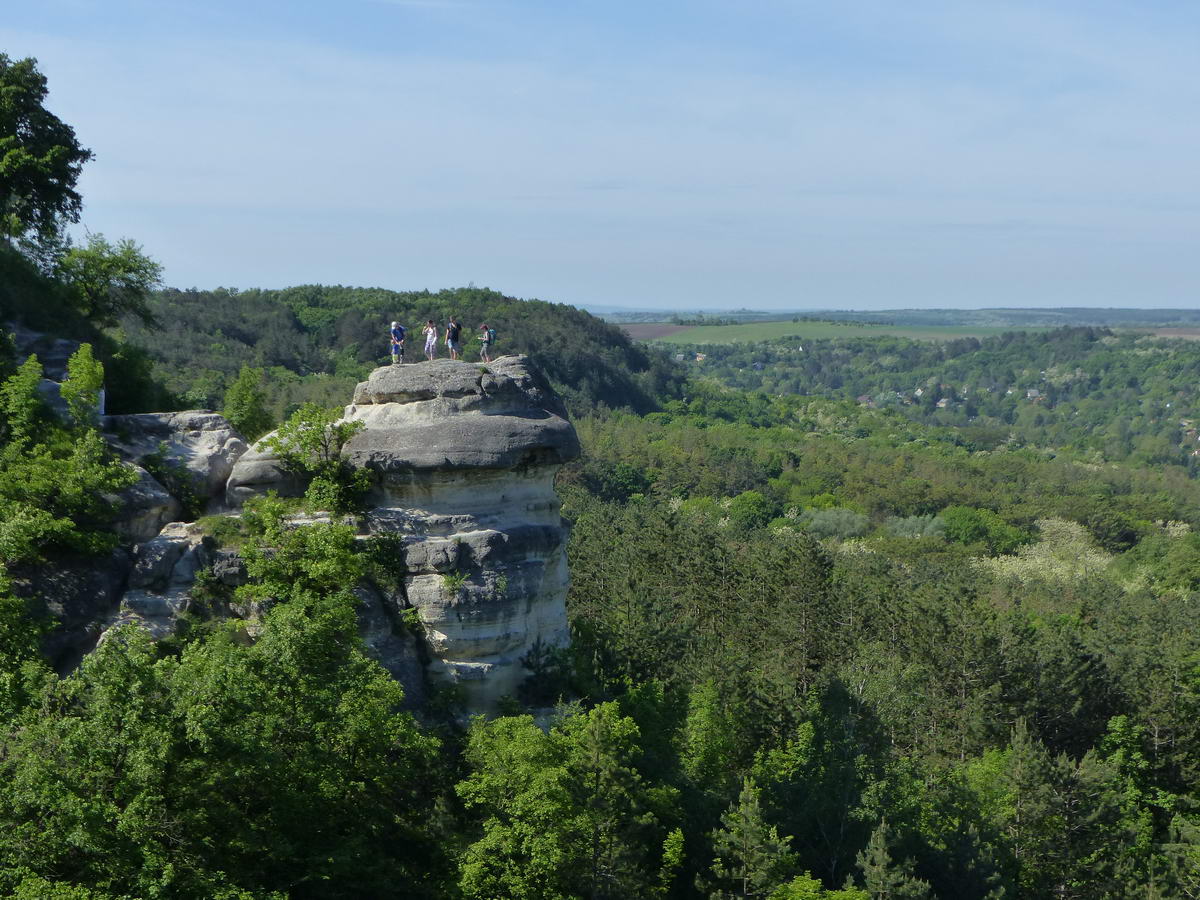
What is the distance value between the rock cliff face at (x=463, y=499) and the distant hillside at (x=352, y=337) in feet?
217

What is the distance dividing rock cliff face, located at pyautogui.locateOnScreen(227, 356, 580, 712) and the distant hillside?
66.2 meters

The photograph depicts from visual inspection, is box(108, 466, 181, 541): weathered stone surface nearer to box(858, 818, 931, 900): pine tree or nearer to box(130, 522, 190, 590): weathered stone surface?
box(130, 522, 190, 590): weathered stone surface

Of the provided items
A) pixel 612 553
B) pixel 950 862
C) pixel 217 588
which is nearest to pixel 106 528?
pixel 217 588

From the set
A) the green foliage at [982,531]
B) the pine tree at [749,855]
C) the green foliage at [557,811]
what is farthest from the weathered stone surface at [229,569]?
the green foliage at [982,531]

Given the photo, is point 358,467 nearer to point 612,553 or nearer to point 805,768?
point 805,768

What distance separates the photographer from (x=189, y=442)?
28.2 meters

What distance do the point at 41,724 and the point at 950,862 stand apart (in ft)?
65.9

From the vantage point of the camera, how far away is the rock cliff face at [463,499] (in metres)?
26.2

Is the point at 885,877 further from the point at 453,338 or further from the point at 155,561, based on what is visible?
the point at 453,338

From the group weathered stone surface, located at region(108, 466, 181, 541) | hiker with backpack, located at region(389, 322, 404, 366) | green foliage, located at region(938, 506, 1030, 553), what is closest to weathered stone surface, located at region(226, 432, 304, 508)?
weathered stone surface, located at region(108, 466, 181, 541)

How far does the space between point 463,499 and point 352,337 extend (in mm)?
106919

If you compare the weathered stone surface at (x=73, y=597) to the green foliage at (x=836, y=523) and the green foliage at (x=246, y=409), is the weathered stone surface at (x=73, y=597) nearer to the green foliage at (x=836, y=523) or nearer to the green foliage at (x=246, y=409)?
the green foliage at (x=246, y=409)

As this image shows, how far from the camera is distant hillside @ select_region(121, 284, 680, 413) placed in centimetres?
10694

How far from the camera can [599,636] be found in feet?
107
